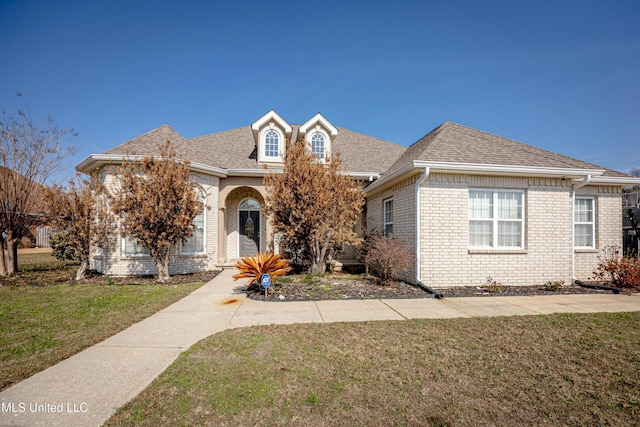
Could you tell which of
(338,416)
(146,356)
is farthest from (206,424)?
(146,356)

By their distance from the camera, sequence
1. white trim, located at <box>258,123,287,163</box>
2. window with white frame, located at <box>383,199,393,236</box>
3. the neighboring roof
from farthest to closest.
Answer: white trim, located at <box>258,123,287,163</box>, the neighboring roof, window with white frame, located at <box>383,199,393,236</box>

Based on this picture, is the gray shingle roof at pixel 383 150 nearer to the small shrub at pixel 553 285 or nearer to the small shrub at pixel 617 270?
the small shrub at pixel 617 270

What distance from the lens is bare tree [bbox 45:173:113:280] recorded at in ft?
32.7

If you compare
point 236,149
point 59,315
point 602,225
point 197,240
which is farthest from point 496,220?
point 236,149

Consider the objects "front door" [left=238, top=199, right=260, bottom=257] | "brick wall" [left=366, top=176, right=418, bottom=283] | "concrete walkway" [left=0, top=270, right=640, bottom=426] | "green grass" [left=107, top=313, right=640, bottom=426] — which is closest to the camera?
"green grass" [left=107, top=313, right=640, bottom=426]

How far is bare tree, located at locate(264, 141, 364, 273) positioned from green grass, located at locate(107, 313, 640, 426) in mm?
4948

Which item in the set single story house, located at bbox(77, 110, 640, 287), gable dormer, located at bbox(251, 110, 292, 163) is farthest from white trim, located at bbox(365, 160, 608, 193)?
gable dormer, located at bbox(251, 110, 292, 163)

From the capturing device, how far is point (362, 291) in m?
8.33

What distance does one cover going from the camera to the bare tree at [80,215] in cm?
996

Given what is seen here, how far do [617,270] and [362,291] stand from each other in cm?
770

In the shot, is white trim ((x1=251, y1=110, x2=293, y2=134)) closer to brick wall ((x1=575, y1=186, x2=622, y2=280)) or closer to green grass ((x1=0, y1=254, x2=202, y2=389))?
green grass ((x1=0, y1=254, x2=202, y2=389))

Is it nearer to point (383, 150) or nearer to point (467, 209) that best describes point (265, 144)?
point (383, 150)

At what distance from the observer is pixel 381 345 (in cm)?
450

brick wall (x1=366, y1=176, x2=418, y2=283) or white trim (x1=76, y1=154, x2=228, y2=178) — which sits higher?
white trim (x1=76, y1=154, x2=228, y2=178)
